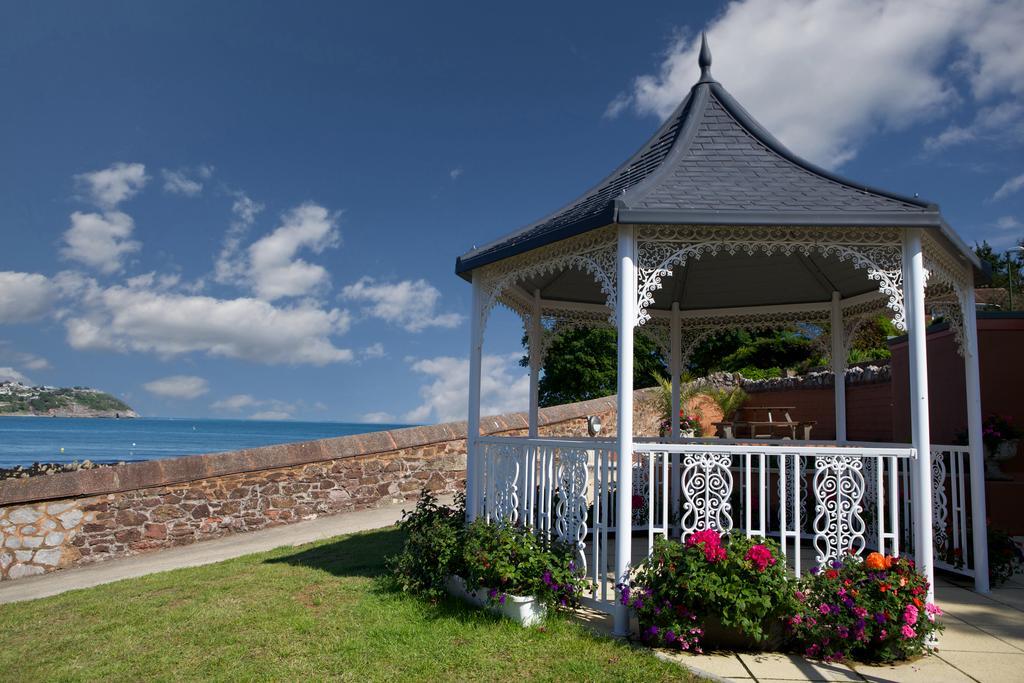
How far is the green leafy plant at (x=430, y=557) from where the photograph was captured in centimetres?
520

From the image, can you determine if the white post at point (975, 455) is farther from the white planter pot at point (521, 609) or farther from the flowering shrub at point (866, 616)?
the white planter pot at point (521, 609)

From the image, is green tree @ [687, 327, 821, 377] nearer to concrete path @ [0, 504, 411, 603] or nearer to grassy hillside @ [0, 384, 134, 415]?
concrete path @ [0, 504, 411, 603]

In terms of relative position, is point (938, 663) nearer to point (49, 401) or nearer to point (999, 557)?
point (999, 557)

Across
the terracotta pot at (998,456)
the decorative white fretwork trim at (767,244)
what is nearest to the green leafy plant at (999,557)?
the terracotta pot at (998,456)

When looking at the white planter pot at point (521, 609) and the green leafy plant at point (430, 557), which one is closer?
the white planter pot at point (521, 609)

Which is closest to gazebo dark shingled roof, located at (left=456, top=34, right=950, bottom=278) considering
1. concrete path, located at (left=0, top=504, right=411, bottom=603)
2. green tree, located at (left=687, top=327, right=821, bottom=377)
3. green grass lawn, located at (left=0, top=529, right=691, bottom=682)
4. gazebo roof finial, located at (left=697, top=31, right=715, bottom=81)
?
gazebo roof finial, located at (left=697, top=31, right=715, bottom=81)

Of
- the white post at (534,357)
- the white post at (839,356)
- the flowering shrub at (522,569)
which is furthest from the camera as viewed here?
Result: the white post at (839,356)

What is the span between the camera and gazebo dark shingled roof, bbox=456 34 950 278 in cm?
441

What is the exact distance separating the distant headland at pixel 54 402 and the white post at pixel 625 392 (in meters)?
108

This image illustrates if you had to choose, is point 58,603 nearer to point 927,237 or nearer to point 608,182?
point 608,182

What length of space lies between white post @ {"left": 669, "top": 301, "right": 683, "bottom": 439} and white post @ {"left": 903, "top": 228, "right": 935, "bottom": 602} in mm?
3539

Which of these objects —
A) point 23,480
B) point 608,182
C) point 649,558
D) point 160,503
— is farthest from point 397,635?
point 23,480

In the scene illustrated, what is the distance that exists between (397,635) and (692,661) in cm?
190

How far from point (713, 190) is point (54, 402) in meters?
113
